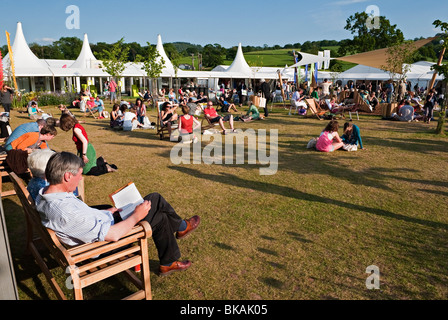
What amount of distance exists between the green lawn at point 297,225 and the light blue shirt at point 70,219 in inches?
31.6

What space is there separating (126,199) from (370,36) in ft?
160

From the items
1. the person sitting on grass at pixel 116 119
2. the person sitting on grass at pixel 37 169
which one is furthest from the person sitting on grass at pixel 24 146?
the person sitting on grass at pixel 116 119

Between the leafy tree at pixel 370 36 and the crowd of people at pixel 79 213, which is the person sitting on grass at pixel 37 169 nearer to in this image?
the crowd of people at pixel 79 213

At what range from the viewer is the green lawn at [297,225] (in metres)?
2.73

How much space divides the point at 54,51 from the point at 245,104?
76.2 meters

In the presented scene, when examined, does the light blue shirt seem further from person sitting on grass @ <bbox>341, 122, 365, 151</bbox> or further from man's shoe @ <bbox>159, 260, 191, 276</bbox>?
person sitting on grass @ <bbox>341, 122, 365, 151</bbox>

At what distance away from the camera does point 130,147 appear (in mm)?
8312

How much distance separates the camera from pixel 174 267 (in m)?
2.88

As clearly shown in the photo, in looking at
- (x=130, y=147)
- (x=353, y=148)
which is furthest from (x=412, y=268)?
(x=130, y=147)

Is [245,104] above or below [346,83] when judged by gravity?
below

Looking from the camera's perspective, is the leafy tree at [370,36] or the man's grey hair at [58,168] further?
the leafy tree at [370,36]

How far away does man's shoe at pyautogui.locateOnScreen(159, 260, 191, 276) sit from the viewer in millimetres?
2844

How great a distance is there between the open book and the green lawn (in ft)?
2.36

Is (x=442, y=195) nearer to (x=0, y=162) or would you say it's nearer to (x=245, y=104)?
(x=0, y=162)
